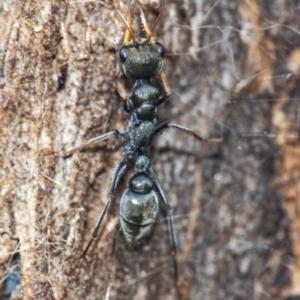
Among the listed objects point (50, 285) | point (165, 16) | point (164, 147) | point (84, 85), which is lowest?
point (50, 285)

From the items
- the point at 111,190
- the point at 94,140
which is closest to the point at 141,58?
the point at 94,140

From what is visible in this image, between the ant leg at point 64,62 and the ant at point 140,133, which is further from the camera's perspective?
the ant at point 140,133

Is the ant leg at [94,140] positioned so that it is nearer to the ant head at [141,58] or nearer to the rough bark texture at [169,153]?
the rough bark texture at [169,153]

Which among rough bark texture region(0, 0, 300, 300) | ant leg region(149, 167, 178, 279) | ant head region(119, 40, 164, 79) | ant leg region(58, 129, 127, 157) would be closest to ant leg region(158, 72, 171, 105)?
ant head region(119, 40, 164, 79)

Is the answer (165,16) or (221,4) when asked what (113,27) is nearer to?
(165,16)

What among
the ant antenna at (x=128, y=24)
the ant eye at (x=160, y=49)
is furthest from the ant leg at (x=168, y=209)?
the ant antenna at (x=128, y=24)

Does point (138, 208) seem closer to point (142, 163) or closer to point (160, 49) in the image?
point (142, 163)

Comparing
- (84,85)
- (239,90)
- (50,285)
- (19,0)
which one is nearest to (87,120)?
(84,85)

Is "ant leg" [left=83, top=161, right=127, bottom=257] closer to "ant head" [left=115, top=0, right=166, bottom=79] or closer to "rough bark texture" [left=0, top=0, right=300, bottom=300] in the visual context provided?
"rough bark texture" [left=0, top=0, right=300, bottom=300]
